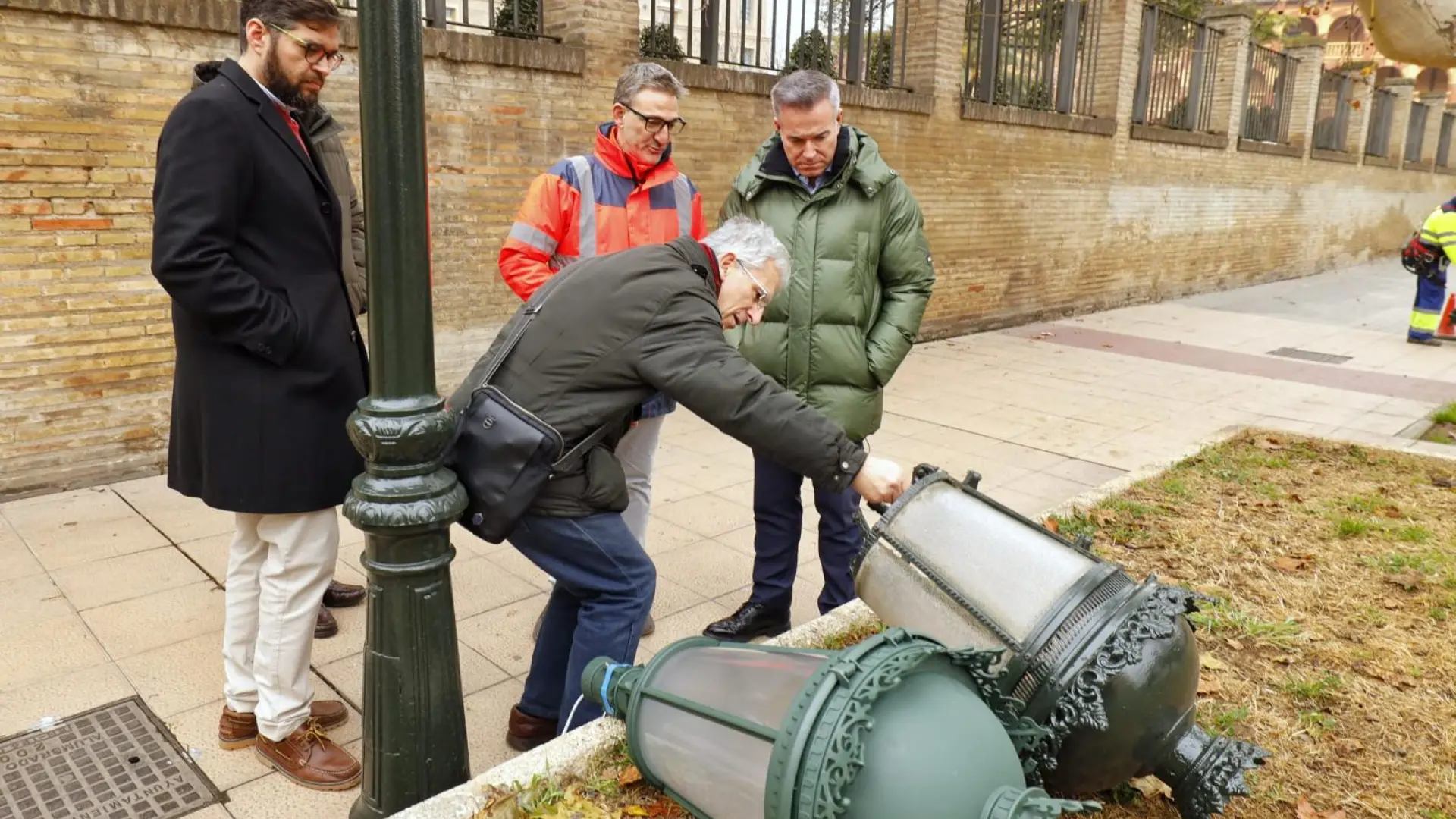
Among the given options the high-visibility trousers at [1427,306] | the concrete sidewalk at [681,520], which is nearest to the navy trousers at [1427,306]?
the high-visibility trousers at [1427,306]

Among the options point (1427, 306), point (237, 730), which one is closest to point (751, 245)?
point (237, 730)

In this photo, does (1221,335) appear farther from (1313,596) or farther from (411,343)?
(411,343)

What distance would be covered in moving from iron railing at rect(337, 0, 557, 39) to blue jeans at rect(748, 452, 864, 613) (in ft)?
14.6

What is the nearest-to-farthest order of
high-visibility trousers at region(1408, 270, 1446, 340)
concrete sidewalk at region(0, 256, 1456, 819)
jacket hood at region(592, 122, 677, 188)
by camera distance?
concrete sidewalk at region(0, 256, 1456, 819), jacket hood at region(592, 122, 677, 188), high-visibility trousers at region(1408, 270, 1446, 340)

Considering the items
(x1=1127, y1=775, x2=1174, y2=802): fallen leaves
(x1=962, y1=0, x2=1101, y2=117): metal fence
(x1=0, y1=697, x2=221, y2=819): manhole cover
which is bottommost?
(x1=0, y1=697, x2=221, y2=819): manhole cover

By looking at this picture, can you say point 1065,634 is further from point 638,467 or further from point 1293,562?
point 1293,562

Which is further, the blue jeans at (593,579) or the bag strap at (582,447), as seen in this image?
the blue jeans at (593,579)

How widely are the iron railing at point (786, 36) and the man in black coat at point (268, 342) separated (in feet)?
18.8

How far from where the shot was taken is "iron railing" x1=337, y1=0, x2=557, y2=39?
267 inches

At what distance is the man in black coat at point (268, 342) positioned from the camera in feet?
8.18

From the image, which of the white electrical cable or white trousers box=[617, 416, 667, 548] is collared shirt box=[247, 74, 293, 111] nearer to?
white trousers box=[617, 416, 667, 548]

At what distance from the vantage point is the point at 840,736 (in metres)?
1.82

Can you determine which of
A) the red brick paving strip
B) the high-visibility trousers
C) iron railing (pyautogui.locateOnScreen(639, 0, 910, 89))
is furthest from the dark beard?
the high-visibility trousers

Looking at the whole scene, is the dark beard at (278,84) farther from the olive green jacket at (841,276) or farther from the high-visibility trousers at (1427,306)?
the high-visibility trousers at (1427,306)
